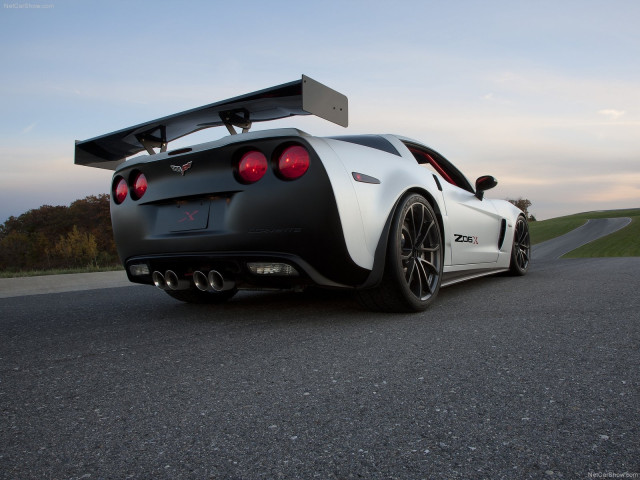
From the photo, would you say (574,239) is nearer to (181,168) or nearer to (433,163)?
(433,163)

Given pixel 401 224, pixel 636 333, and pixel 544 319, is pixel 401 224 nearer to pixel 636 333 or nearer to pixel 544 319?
pixel 544 319

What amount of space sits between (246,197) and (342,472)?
6.37ft

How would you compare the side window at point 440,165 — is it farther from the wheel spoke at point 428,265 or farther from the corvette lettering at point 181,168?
the corvette lettering at point 181,168

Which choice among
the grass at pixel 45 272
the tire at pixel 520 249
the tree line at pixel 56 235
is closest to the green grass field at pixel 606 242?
the tire at pixel 520 249

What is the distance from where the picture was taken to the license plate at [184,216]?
3.14 meters

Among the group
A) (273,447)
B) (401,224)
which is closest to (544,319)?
(401,224)

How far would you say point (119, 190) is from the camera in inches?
144

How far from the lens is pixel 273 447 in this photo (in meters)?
1.44

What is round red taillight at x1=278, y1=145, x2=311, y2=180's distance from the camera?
289 centimetres

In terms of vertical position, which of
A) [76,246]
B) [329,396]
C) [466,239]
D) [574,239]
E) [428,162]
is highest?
[428,162]

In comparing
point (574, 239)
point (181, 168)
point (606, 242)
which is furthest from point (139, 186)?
point (574, 239)

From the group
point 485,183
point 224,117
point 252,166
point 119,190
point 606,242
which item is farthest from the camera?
point 606,242

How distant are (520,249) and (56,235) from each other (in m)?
77.7

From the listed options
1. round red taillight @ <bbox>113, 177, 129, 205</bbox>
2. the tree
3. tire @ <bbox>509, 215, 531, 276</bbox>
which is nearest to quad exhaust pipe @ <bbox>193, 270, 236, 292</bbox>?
round red taillight @ <bbox>113, 177, 129, 205</bbox>
